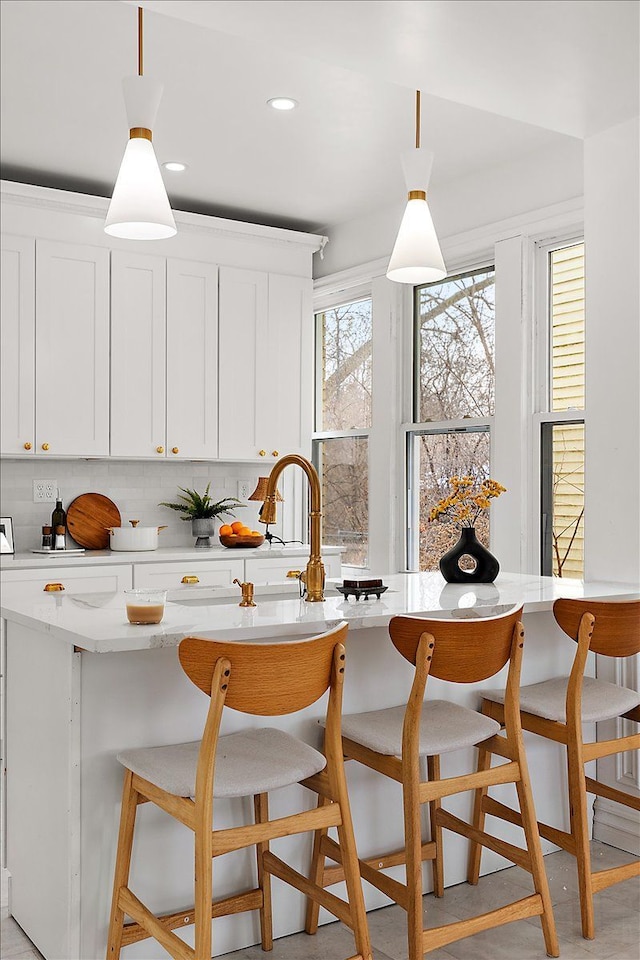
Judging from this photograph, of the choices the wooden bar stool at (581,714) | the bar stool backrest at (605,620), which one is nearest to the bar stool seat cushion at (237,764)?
the wooden bar stool at (581,714)

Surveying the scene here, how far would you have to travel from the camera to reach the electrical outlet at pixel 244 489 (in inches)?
217

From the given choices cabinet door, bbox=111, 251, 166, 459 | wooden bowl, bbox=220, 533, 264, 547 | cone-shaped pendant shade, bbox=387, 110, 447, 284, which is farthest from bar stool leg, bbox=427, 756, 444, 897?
cabinet door, bbox=111, 251, 166, 459

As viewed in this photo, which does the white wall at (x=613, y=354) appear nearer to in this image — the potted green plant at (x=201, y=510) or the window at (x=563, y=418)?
the window at (x=563, y=418)

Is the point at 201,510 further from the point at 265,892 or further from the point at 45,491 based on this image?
the point at 265,892

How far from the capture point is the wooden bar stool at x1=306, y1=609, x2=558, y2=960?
2248 millimetres

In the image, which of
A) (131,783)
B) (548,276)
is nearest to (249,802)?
(131,783)

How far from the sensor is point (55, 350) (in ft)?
15.1

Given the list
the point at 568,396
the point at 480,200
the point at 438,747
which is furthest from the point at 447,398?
the point at 438,747

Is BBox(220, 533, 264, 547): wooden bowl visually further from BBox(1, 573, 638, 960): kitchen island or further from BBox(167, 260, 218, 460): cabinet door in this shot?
BBox(1, 573, 638, 960): kitchen island

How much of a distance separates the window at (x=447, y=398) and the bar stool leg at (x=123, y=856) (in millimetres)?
2713

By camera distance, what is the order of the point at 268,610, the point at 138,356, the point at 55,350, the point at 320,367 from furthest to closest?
the point at 320,367
the point at 138,356
the point at 55,350
the point at 268,610

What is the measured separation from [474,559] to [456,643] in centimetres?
105

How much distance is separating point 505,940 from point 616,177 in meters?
2.48

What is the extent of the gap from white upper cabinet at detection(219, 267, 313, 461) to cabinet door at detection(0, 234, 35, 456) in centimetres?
105
